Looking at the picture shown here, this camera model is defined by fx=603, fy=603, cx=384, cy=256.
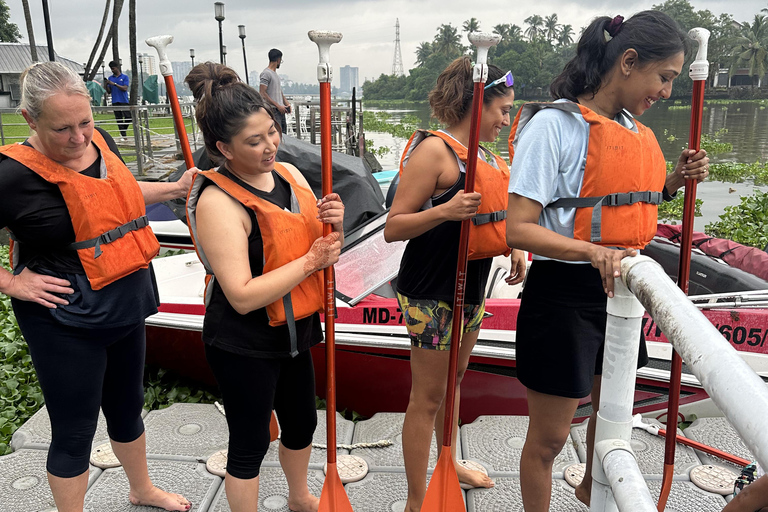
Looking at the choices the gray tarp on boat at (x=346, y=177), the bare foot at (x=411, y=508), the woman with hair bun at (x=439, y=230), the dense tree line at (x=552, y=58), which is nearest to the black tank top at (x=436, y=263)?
the woman with hair bun at (x=439, y=230)

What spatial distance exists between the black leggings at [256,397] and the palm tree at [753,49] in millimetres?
70440

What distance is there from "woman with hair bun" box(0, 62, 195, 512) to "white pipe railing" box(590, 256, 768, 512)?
5.27 ft

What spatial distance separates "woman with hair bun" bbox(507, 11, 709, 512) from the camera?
1680 millimetres

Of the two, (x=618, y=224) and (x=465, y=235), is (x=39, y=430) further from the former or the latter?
(x=618, y=224)

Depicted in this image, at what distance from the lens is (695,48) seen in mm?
1851

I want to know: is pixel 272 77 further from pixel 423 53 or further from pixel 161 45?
pixel 423 53

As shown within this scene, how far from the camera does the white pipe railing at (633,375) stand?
0.67 m

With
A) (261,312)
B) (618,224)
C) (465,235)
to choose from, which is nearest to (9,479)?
(261,312)

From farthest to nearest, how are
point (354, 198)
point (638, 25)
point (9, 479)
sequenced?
point (354, 198) → point (9, 479) → point (638, 25)

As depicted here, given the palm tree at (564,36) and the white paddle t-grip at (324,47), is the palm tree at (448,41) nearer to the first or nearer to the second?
the palm tree at (564,36)

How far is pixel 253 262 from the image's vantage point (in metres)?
1.83

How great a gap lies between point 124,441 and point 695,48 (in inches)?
95.5

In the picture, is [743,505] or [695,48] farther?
[695,48]

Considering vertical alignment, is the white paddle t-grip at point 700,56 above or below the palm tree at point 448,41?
below
